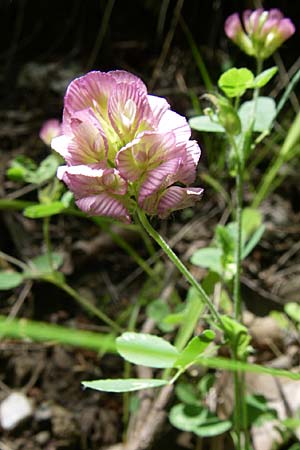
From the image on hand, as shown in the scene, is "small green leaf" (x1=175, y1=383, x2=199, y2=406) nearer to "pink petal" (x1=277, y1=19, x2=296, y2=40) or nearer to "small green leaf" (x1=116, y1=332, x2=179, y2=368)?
"small green leaf" (x1=116, y1=332, x2=179, y2=368)

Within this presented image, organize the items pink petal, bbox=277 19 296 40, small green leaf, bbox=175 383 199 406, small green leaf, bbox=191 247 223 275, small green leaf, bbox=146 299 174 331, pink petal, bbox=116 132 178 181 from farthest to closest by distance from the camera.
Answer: small green leaf, bbox=146 299 174 331 → small green leaf, bbox=175 383 199 406 → small green leaf, bbox=191 247 223 275 → pink petal, bbox=277 19 296 40 → pink petal, bbox=116 132 178 181

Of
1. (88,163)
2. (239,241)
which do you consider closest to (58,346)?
(239,241)

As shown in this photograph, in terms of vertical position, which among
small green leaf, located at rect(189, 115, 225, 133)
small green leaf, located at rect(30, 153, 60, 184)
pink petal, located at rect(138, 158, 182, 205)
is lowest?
small green leaf, located at rect(30, 153, 60, 184)

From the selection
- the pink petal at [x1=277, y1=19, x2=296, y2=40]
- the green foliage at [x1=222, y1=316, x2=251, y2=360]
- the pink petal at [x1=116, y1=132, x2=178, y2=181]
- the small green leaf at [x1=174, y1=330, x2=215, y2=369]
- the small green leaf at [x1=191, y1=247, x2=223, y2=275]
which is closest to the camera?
the pink petal at [x1=116, y1=132, x2=178, y2=181]

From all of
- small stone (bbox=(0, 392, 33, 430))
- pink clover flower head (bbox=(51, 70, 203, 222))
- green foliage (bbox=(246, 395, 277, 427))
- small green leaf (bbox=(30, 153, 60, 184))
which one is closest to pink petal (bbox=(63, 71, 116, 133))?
pink clover flower head (bbox=(51, 70, 203, 222))

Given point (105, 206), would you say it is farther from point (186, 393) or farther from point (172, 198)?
point (186, 393)

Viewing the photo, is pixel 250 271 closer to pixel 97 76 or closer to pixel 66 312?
pixel 66 312

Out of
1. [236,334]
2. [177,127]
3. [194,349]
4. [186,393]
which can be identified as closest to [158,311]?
[186,393]
